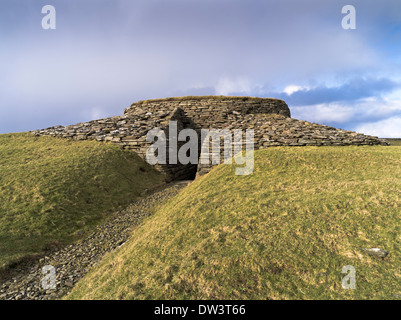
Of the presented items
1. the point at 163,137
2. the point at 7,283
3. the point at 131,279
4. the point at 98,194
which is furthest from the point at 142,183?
the point at 131,279

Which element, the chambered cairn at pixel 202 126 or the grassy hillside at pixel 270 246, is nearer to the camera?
the grassy hillside at pixel 270 246

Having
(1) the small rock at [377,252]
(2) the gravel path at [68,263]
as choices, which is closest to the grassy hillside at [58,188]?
(2) the gravel path at [68,263]

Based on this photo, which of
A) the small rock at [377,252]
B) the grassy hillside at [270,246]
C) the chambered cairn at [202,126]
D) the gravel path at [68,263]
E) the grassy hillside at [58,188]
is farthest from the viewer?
the chambered cairn at [202,126]

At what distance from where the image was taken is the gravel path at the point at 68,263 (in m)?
7.60

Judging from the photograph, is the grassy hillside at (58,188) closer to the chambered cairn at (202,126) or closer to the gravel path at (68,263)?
the gravel path at (68,263)

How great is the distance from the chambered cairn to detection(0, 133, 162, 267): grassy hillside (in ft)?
5.78

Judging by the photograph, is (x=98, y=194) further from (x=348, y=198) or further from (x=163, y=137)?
(x=348, y=198)

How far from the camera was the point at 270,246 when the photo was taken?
6652 mm

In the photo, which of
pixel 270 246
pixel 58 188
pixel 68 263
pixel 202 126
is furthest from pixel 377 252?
pixel 202 126

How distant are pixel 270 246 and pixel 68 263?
7.86 meters

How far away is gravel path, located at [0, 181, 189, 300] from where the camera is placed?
7.60 metres

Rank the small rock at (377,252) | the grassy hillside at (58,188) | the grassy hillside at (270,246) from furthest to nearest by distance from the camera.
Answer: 1. the grassy hillside at (58,188)
2. the small rock at (377,252)
3. the grassy hillside at (270,246)

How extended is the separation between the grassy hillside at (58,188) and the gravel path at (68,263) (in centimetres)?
77

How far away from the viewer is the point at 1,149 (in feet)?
71.1
